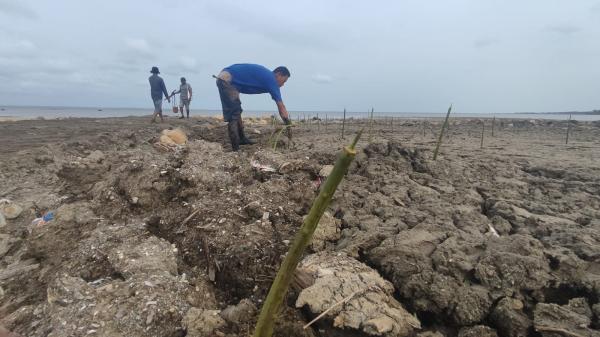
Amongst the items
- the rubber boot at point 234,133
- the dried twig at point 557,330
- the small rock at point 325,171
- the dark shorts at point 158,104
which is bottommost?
the dried twig at point 557,330

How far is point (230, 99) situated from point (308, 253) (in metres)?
3.75

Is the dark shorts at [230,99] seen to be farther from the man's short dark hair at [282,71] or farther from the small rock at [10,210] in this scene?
the small rock at [10,210]

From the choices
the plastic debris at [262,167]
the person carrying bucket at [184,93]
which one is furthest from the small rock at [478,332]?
the person carrying bucket at [184,93]

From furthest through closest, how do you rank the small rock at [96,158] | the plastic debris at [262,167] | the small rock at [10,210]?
1. the small rock at [96,158]
2. the plastic debris at [262,167]
3. the small rock at [10,210]

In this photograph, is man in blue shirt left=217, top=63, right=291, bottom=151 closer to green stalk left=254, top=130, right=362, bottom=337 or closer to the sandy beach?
the sandy beach

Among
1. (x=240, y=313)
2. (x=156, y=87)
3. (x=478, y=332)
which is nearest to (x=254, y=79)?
(x=240, y=313)

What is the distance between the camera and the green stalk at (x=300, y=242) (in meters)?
1.00

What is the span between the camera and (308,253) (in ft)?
8.41

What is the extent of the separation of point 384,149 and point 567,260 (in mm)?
2804

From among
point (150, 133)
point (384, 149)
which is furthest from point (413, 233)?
point (150, 133)

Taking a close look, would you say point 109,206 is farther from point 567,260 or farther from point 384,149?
point 567,260

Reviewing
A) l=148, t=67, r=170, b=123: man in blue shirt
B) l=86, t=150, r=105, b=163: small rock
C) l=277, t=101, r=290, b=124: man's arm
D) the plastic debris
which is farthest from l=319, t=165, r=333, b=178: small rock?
l=148, t=67, r=170, b=123: man in blue shirt

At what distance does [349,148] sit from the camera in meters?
0.98

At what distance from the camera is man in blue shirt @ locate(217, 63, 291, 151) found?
18.5 ft
